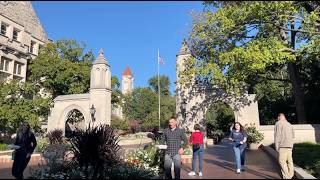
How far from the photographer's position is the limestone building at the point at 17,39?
1522 inches

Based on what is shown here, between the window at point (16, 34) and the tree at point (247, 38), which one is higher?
the window at point (16, 34)

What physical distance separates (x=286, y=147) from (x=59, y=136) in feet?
51.8

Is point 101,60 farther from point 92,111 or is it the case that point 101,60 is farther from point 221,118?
point 221,118

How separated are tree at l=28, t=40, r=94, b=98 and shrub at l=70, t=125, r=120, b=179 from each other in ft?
87.5

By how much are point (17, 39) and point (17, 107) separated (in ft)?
51.7

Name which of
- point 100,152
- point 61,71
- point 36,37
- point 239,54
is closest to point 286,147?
point 100,152

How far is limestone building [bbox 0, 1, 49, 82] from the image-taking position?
3866cm

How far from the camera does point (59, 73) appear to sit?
1476 inches

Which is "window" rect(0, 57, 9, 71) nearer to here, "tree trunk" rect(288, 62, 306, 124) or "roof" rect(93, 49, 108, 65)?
"roof" rect(93, 49, 108, 65)

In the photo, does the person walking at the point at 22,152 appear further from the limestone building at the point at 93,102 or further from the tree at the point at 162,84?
the tree at the point at 162,84

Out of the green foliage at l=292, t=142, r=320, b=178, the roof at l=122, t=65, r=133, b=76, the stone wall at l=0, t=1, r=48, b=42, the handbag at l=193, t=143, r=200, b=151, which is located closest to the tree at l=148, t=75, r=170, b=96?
the roof at l=122, t=65, r=133, b=76

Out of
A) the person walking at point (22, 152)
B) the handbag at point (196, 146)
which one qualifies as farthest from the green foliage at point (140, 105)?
the person walking at point (22, 152)

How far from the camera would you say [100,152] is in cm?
1078

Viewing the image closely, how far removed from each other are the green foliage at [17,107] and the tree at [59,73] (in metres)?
4.55
